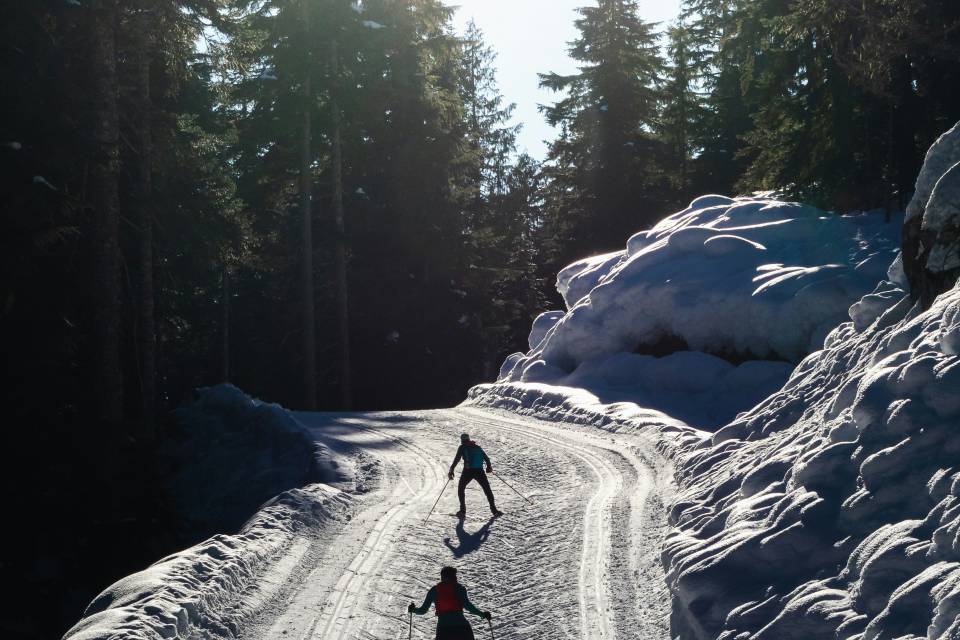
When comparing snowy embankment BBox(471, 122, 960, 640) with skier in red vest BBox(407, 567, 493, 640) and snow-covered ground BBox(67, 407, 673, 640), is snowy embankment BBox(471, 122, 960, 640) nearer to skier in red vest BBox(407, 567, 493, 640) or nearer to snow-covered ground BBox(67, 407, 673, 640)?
snow-covered ground BBox(67, 407, 673, 640)

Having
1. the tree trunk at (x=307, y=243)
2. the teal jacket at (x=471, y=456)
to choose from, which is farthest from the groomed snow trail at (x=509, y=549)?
the tree trunk at (x=307, y=243)

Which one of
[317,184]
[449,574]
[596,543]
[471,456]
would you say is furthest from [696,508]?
[317,184]

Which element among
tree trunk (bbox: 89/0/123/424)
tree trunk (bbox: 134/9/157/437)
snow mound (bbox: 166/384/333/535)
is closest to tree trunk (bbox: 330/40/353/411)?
snow mound (bbox: 166/384/333/535)

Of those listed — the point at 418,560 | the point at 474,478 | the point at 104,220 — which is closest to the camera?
the point at 418,560

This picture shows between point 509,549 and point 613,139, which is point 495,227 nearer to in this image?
point 613,139

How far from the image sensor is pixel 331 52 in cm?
3356

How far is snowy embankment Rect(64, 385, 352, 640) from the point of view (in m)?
9.37

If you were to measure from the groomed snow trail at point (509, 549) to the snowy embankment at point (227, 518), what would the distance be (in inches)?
16.3

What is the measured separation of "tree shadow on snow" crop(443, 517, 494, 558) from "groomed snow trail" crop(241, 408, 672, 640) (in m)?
0.03

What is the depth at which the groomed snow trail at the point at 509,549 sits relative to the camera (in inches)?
392

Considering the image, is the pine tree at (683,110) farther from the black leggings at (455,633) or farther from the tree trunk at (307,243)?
the black leggings at (455,633)

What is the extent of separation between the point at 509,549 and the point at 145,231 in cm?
1330

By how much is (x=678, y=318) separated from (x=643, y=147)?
18558 mm

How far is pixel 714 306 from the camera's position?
25.0 meters
